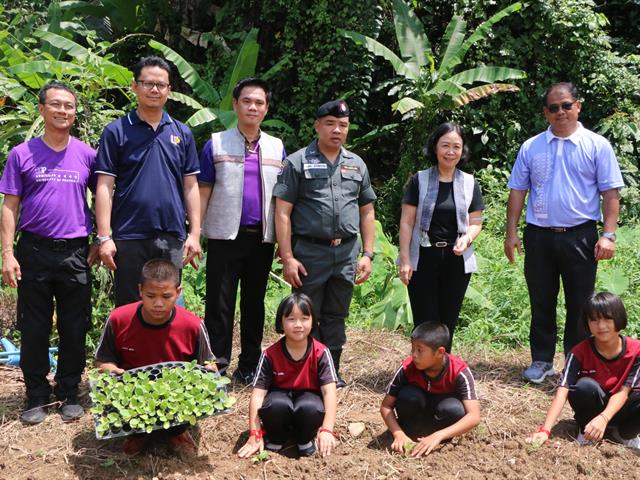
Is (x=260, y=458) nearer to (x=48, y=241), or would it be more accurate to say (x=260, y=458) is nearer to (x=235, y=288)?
(x=235, y=288)

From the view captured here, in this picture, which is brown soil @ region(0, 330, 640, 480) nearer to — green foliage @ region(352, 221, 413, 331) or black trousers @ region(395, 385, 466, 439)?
black trousers @ region(395, 385, 466, 439)

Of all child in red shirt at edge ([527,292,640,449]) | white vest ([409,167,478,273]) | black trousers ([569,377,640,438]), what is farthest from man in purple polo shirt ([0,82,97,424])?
black trousers ([569,377,640,438])

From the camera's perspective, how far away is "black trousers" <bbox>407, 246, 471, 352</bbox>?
446 cm

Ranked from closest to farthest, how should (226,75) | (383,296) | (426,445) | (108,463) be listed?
(108,463), (426,445), (383,296), (226,75)

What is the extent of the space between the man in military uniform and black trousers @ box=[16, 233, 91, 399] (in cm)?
117

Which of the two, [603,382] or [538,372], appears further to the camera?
[538,372]

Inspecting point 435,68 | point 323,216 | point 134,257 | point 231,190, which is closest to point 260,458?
point 134,257

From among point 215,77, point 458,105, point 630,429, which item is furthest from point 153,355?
point 215,77

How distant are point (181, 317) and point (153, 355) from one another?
0.80 ft

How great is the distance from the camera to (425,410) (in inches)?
152

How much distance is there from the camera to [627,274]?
22.4 feet

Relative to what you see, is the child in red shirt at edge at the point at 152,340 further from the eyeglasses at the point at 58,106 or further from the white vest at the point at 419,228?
the white vest at the point at 419,228

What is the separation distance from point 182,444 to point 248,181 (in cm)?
158

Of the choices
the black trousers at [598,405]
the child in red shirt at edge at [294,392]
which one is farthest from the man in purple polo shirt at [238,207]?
the black trousers at [598,405]
